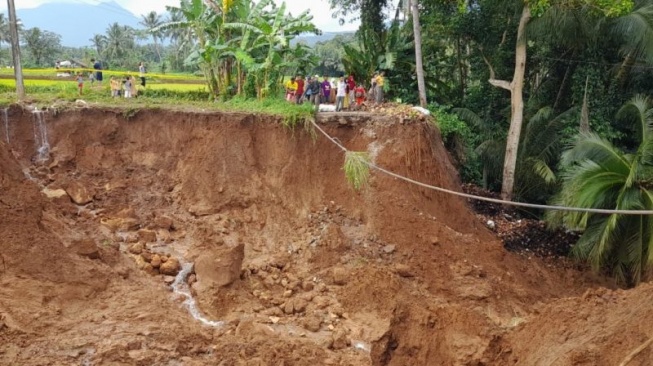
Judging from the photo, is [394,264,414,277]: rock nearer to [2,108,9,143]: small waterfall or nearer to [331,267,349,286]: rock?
[331,267,349,286]: rock

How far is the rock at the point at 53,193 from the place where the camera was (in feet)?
41.3

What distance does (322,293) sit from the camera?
37.9ft

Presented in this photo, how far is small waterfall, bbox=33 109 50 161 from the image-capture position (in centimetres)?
1379

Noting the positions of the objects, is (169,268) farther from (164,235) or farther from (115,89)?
(115,89)

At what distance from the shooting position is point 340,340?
1014 cm

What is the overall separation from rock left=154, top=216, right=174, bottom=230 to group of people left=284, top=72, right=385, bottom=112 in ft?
17.3

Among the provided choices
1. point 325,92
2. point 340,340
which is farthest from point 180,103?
point 340,340

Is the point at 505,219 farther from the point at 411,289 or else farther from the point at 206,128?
the point at 206,128

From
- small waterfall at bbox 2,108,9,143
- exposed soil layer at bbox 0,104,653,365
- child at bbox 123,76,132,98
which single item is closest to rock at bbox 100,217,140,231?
exposed soil layer at bbox 0,104,653,365

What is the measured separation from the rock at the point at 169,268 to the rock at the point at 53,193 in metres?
3.25

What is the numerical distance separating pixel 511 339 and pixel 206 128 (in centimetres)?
873

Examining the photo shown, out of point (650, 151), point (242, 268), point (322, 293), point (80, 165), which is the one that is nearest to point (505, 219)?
point (650, 151)

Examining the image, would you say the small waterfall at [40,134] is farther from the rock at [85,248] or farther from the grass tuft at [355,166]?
the grass tuft at [355,166]

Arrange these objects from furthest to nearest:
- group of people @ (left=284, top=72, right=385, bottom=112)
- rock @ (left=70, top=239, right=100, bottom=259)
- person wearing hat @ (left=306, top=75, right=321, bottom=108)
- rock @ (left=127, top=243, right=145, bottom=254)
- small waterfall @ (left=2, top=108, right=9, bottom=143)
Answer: person wearing hat @ (left=306, top=75, right=321, bottom=108) → group of people @ (left=284, top=72, right=385, bottom=112) → small waterfall @ (left=2, top=108, right=9, bottom=143) → rock @ (left=127, top=243, right=145, bottom=254) → rock @ (left=70, top=239, right=100, bottom=259)
